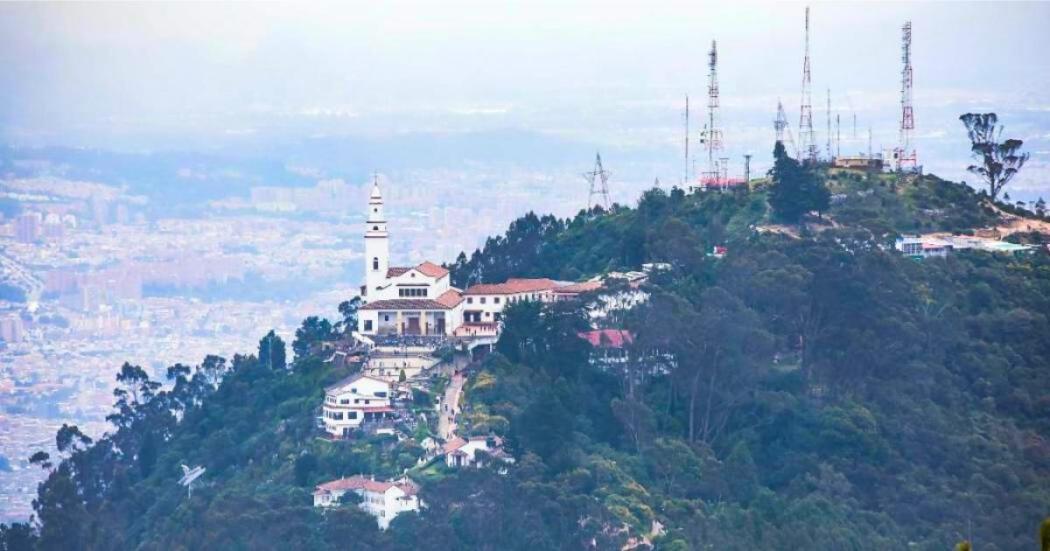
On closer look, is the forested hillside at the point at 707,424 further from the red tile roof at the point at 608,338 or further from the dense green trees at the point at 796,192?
the dense green trees at the point at 796,192

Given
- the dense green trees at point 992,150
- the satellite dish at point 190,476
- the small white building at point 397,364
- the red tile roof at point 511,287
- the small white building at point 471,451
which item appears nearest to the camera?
the small white building at point 471,451

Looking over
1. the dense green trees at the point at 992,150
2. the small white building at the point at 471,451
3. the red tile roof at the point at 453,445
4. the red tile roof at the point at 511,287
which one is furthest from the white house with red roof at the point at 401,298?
the dense green trees at the point at 992,150

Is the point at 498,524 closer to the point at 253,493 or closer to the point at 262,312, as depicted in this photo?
the point at 253,493

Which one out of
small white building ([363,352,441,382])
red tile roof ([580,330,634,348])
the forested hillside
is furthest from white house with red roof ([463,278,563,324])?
small white building ([363,352,441,382])

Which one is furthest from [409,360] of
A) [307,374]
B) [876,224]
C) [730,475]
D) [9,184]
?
[9,184]

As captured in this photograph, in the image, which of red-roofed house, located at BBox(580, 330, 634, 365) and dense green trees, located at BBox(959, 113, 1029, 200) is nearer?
red-roofed house, located at BBox(580, 330, 634, 365)

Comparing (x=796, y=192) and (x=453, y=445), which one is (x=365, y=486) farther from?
(x=796, y=192)

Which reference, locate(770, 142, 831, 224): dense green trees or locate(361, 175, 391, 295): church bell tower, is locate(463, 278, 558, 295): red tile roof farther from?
locate(770, 142, 831, 224): dense green trees
